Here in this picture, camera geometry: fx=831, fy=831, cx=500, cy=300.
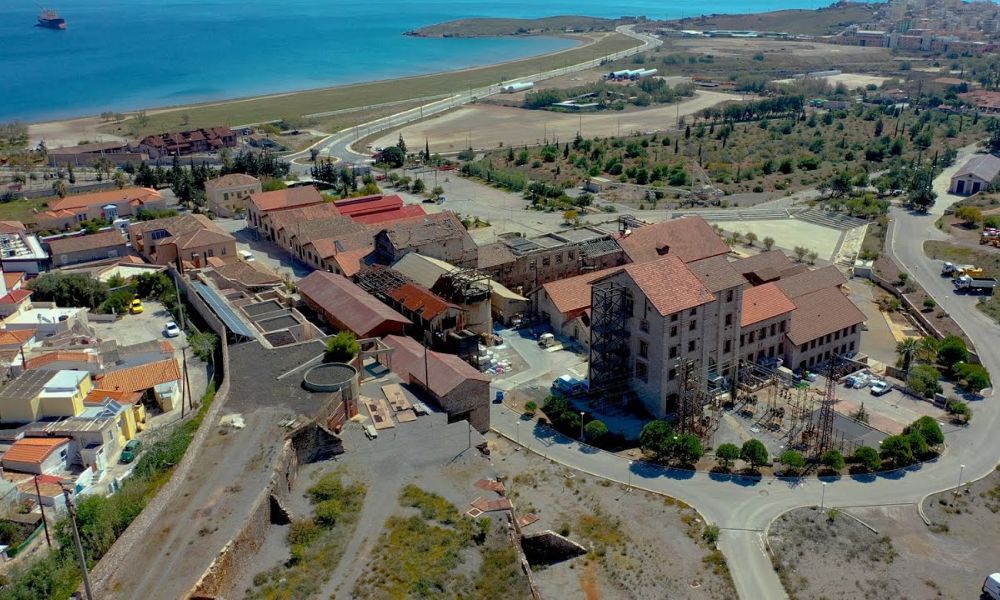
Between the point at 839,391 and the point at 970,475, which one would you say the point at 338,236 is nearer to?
the point at 839,391

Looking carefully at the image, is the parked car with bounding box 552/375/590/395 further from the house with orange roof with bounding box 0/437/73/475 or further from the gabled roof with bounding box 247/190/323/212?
the gabled roof with bounding box 247/190/323/212

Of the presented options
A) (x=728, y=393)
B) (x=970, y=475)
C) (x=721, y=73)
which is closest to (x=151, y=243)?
(x=728, y=393)

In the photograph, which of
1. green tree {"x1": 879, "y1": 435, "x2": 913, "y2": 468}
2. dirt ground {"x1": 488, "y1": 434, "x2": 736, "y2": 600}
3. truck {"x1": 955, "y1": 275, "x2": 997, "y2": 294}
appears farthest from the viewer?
truck {"x1": 955, "y1": 275, "x2": 997, "y2": 294}

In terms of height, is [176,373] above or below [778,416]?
above

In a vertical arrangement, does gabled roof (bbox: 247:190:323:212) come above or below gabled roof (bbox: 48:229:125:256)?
above

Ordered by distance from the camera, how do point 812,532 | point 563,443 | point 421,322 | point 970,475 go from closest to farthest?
1. point 812,532
2. point 970,475
3. point 563,443
4. point 421,322

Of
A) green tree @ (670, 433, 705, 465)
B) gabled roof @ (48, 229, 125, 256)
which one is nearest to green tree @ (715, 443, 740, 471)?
green tree @ (670, 433, 705, 465)

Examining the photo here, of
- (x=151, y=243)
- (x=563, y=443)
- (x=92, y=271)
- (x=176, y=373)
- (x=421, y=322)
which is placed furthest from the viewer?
(x=151, y=243)

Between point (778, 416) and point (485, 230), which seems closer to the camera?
point (778, 416)
